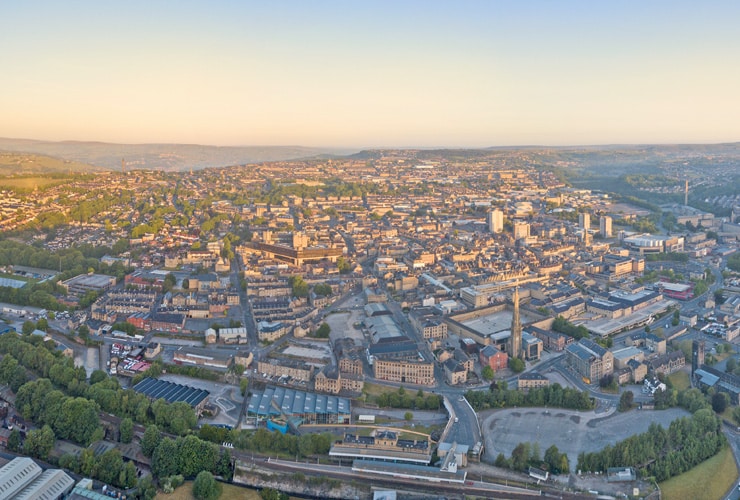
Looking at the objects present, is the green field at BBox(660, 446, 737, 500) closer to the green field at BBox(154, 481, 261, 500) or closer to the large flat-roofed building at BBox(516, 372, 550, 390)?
Result: the large flat-roofed building at BBox(516, 372, 550, 390)

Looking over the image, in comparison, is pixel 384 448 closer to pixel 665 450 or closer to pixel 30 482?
pixel 665 450

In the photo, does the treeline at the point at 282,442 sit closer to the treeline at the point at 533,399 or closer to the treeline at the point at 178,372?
the treeline at the point at 178,372

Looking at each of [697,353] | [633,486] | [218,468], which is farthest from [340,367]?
[697,353]

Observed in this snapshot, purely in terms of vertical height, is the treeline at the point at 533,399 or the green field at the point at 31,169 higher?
the green field at the point at 31,169

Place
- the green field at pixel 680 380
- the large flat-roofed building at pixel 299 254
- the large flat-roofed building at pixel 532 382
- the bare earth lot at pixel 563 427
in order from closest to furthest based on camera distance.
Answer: the bare earth lot at pixel 563 427 < the large flat-roofed building at pixel 532 382 < the green field at pixel 680 380 < the large flat-roofed building at pixel 299 254

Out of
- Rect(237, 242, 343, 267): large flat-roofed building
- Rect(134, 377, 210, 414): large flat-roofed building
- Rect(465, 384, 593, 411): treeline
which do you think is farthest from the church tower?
Rect(237, 242, 343, 267): large flat-roofed building

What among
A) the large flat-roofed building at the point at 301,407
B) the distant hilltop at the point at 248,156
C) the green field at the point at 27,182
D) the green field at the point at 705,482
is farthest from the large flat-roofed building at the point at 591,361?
the distant hilltop at the point at 248,156

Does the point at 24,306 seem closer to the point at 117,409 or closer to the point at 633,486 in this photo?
the point at 117,409

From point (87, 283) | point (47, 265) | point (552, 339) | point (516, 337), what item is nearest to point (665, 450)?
point (516, 337)
